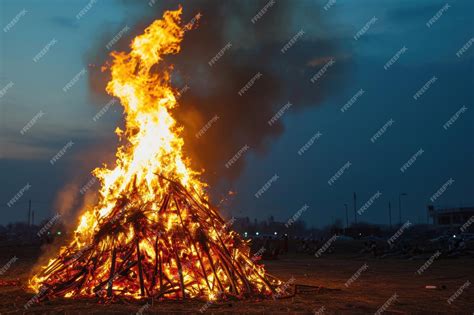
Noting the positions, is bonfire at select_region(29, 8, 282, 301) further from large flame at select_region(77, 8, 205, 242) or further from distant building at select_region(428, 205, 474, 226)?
distant building at select_region(428, 205, 474, 226)

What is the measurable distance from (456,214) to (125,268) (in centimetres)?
10080

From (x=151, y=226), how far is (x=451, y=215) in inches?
3947

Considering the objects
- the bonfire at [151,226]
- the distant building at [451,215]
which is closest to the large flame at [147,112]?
the bonfire at [151,226]

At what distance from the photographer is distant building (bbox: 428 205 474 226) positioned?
101656 millimetres

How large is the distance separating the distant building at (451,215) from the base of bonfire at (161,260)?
9371cm

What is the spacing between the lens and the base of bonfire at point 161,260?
13.6 metres

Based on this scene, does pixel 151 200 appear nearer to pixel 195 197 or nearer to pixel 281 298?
pixel 195 197

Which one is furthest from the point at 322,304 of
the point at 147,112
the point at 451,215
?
the point at 451,215

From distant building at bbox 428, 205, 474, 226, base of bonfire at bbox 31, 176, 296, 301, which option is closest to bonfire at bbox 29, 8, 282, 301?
base of bonfire at bbox 31, 176, 296, 301

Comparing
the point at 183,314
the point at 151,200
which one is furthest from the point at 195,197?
the point at 183,314

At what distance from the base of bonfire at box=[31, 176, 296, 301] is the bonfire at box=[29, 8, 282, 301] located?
26 mm

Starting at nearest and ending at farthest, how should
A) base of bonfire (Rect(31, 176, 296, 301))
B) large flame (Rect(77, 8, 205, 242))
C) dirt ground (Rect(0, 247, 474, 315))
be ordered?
dirt ground (Rect(0, 247, 474, 315)) → base of bonfire (Rect(31, 176, 296, 301)) → large flame (Rect(77, 8, 205, 242))

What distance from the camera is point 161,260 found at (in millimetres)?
14391

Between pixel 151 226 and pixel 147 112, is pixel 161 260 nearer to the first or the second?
pixel 151 226
